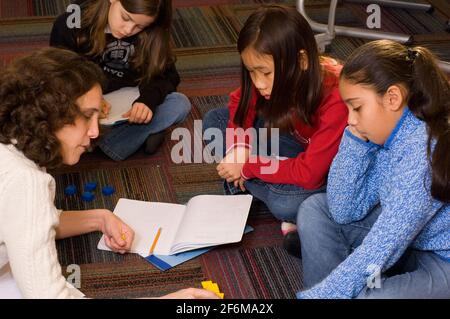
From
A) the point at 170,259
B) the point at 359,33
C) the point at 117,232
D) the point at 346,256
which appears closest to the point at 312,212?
the point at 346,256

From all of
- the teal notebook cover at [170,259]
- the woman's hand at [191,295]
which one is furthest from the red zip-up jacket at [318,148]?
Result: the woman's hand at [191,295]

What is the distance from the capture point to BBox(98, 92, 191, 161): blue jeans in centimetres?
221

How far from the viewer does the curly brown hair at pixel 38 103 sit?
4.25 feet

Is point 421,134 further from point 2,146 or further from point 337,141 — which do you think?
point 2,146

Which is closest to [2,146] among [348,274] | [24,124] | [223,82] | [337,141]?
[24,124]

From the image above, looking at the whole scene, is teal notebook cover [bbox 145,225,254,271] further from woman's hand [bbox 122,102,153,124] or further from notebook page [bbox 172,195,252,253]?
woman's hand [bbox 122,102,153,124]

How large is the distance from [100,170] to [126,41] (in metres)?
0.39

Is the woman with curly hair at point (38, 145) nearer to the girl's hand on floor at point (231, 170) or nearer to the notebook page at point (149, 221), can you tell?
the notebook page at point (149, 221)

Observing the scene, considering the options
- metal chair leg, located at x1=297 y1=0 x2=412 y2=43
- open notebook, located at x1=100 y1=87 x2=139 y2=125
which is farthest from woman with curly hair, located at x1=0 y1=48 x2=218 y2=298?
metal chair leg, located at x1=297 y1=0 x2=412 y2=43

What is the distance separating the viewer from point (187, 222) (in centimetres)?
181

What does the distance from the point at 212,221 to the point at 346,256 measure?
350mm

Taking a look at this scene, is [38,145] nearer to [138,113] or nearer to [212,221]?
[212,221]

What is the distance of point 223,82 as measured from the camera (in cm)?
268

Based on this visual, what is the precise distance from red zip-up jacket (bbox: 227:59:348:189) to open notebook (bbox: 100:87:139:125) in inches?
17.7
